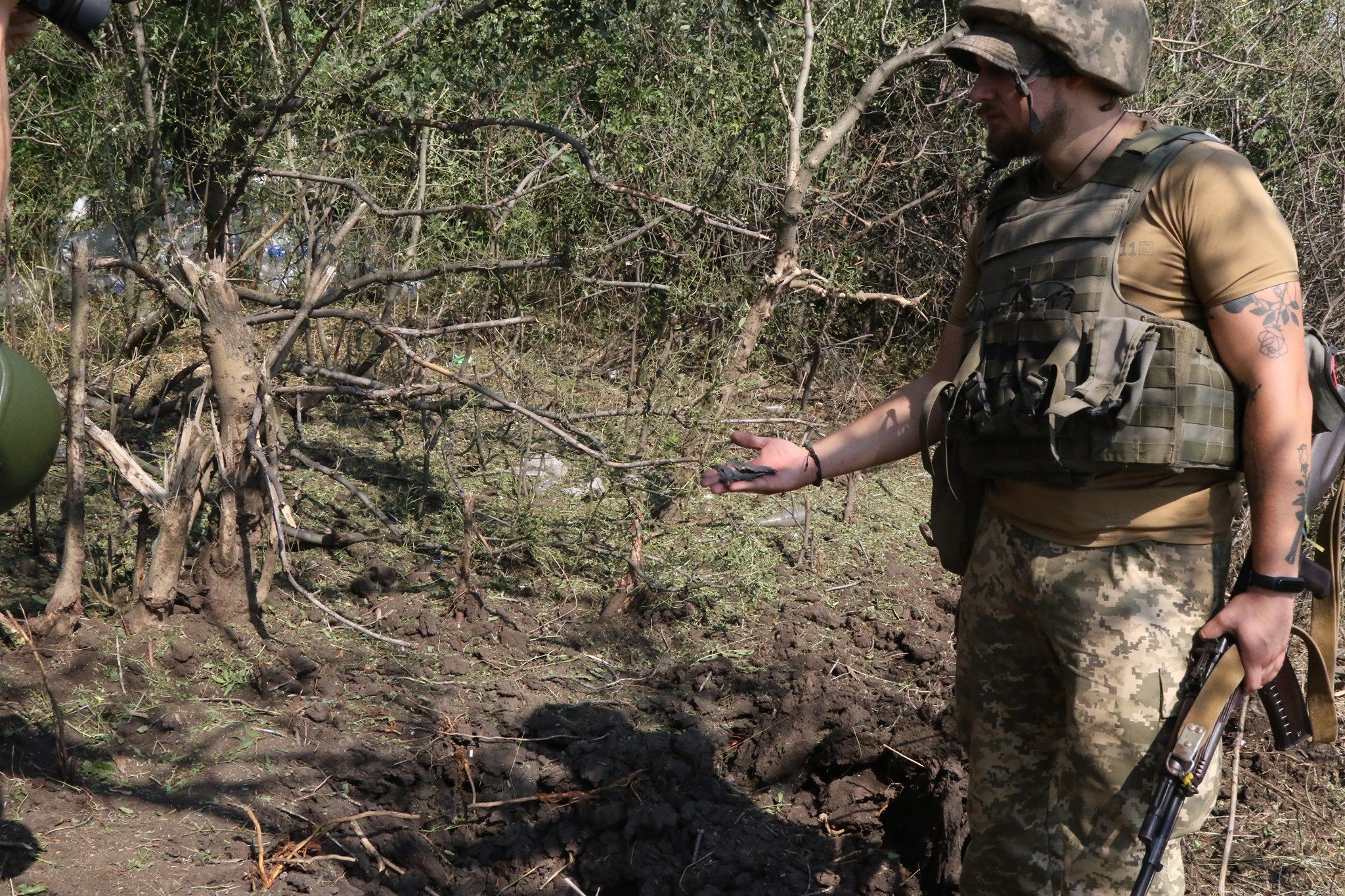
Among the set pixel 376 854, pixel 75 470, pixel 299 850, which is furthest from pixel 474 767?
pixel 75 470

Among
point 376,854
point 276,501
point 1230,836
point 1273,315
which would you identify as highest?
point 1273,315

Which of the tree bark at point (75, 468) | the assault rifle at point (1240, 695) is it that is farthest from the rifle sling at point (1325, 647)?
the tree bark at point (75, 468)

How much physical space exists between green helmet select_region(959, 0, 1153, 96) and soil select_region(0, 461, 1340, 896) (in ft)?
6.54

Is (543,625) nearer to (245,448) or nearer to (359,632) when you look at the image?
(359,632)

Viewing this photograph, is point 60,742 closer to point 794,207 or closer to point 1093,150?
point 1093,150

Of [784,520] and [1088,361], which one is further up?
[1088,361]

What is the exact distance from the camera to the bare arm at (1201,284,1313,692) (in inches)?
78.4

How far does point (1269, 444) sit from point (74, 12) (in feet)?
7.24

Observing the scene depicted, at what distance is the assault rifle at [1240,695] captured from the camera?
2.01 m

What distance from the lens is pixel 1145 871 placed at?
199 centimetres

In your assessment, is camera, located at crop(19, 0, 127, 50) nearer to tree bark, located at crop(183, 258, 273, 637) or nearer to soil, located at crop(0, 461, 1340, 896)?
tree bark, located at crop(183, 258, 273, 637)

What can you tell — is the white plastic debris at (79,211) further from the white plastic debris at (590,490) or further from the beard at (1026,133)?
the beard at (1026,133)

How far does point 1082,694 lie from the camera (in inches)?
85.4

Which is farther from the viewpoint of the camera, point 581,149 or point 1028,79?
point 581,149
